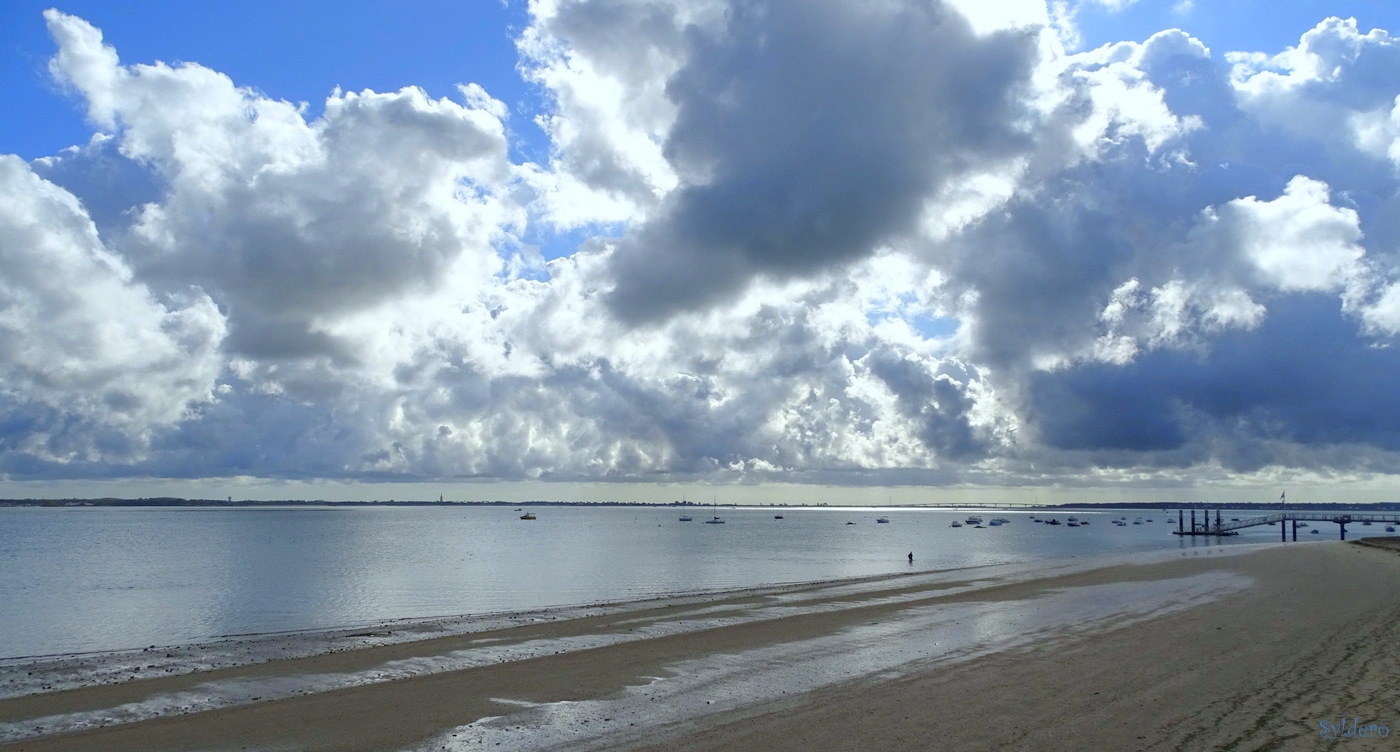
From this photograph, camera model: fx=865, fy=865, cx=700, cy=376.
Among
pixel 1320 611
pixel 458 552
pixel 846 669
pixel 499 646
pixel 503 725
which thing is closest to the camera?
pixel 503 725

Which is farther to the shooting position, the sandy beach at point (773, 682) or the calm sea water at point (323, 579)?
the calm sea water at point (323, 579)

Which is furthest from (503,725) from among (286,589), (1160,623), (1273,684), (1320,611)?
(286,589)

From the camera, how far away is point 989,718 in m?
15.8

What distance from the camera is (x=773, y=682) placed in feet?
66.0

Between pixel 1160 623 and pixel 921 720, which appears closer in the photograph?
pixel 921 720

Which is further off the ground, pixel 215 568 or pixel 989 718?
pixel 989 718

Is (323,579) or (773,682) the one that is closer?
(773,682)

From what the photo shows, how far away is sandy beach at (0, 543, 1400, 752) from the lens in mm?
15258

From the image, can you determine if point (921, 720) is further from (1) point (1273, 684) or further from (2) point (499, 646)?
(2) point (499, 646)

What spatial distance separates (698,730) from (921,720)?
4087 mm

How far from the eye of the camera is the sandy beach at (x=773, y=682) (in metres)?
15.3

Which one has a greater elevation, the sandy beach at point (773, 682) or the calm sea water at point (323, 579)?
the sandy beach at point (773, 682)

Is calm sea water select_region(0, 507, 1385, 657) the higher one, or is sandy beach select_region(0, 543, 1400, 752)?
sandy beach select_region(0, 543, 1400, 752)

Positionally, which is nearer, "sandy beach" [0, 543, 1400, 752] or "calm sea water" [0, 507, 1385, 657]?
"sandy beach" [0, 543, 1400, 752]
